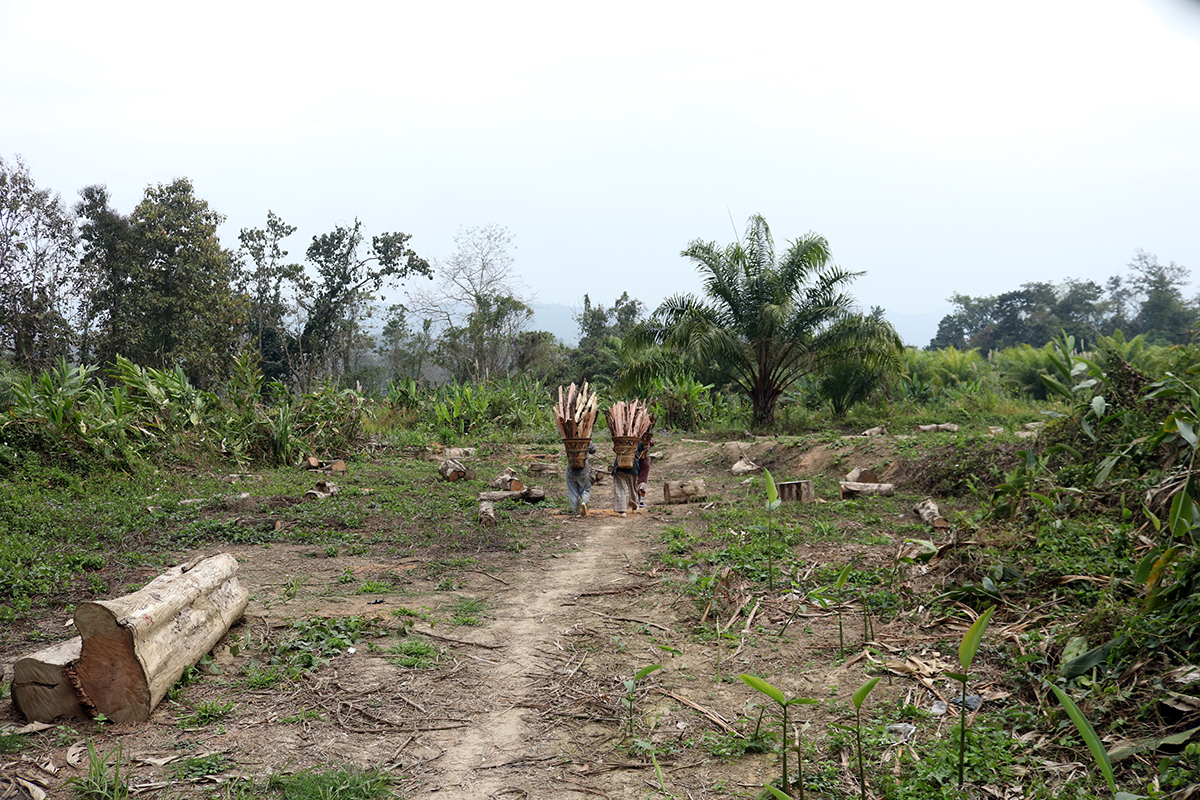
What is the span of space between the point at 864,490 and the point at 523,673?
19.7 feet

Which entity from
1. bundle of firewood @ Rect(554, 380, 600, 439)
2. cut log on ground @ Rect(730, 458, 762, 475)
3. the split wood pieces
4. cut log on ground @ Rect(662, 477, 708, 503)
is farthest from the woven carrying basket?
the split wood pieces

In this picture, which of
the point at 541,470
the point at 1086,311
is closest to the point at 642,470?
the point at 541,470

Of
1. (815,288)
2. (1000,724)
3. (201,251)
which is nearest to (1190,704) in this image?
(1000,724)

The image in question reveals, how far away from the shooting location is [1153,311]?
4378cm

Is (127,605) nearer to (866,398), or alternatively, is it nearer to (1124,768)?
(1124,768)

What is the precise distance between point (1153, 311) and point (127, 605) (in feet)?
177

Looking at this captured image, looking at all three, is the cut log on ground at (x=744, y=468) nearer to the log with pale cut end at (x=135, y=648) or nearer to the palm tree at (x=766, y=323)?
the palm tree at (x=766, y=323)

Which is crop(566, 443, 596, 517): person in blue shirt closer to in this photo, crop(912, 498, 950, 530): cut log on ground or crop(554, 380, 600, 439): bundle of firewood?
crop(554, 380, 600, 439): bundle of firewood

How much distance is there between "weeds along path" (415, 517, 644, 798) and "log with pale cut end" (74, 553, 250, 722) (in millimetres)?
1384

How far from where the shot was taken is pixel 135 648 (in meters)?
3.34

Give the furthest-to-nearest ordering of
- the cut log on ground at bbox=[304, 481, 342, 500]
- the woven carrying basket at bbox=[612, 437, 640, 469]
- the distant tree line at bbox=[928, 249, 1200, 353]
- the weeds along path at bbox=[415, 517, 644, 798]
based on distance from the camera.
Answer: the distant tree line at bbox=[928, 249, 1200, 353] < the cut log on ground at bbox=[304, 481, 342, 500] < the woven carrying basket at bbox=[612, 437, 640, 469] < the weeds along path at bbox=[415, 517, 644, 798]

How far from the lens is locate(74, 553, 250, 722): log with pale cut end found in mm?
3336

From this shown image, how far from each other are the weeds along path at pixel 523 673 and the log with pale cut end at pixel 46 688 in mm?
1678

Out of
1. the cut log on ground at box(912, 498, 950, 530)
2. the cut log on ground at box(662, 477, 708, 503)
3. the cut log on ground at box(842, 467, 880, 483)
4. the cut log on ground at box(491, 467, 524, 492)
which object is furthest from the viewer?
the cut log on ground at box(491, 467, 524, 492)
